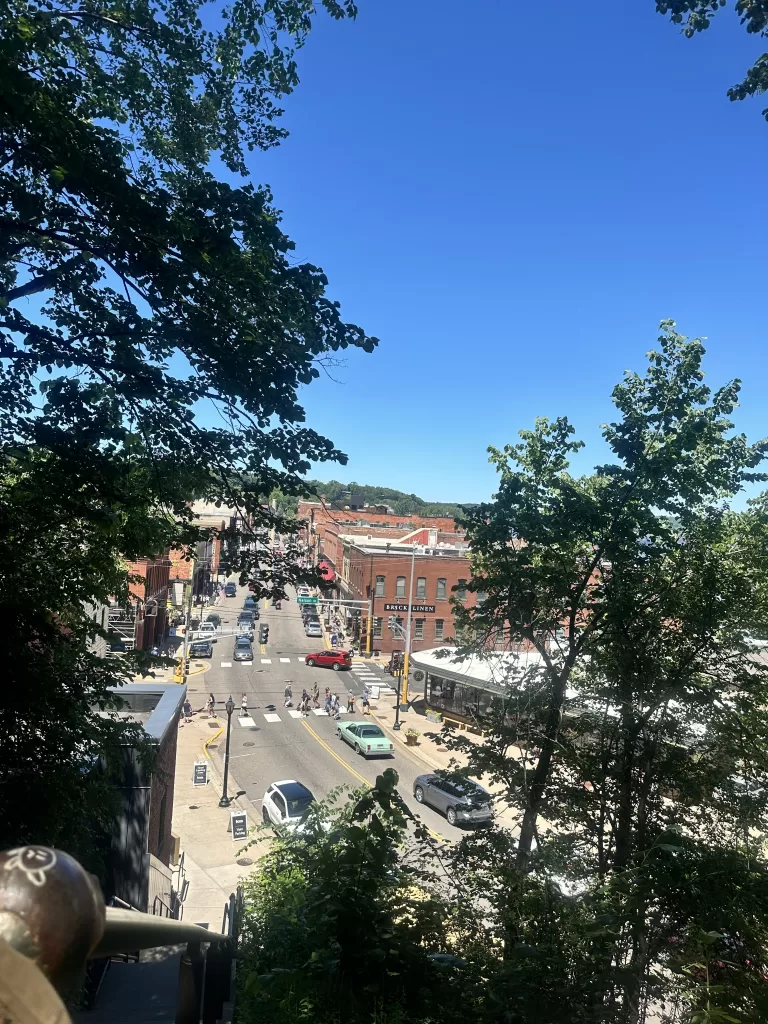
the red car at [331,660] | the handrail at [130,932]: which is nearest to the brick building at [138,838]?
the handrail at [130,932]

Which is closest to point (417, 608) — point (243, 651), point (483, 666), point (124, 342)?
point (243, 651)

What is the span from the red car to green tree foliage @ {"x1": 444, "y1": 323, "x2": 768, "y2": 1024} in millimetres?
33238

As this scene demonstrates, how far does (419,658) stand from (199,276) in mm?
25798

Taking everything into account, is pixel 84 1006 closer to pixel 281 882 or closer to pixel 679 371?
pixel 281 882

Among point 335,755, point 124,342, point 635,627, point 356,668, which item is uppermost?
point 124,342

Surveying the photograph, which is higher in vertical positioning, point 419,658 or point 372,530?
point 372,530

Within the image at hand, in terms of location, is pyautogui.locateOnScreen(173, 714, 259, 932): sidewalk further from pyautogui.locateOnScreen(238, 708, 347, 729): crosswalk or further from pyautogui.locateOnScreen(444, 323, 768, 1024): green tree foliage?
pyautogui.locateOnScreen(444, 323, 768, 1024): green tree foliage

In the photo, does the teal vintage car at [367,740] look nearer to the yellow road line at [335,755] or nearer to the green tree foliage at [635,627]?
the yellow road line at [335,755]

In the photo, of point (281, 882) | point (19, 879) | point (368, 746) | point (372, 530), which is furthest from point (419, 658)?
point (372, 530)

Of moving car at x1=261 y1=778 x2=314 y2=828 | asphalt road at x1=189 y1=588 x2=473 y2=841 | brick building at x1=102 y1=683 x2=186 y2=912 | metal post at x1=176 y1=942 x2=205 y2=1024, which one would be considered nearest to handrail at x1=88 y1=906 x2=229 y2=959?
metal post at x1=176 y1=942 x2=205 y2=1024

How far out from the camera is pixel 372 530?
68250mm

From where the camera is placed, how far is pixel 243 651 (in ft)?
136

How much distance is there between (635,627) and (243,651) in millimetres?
36842

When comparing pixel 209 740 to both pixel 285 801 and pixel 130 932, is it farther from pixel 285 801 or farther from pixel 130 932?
pixel 130 932
